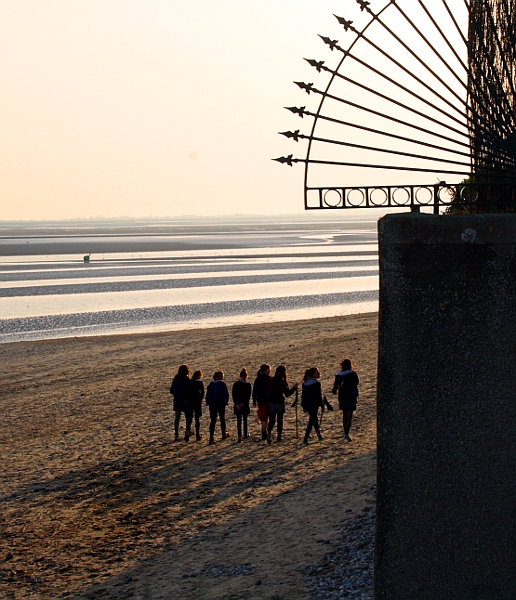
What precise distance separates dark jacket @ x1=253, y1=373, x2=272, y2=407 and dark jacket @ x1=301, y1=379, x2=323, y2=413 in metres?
0.85

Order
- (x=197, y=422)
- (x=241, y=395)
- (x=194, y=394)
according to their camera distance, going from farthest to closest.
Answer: (x=197, y=422) → (x=194, y=394) → (x=241, y=395)

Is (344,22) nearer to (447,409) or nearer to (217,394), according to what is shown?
(447,409)

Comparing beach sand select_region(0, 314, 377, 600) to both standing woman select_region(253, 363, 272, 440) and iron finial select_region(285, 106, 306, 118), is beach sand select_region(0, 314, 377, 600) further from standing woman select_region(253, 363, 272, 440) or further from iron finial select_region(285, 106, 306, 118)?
iron finial select_region(285, 106, 306, 118)

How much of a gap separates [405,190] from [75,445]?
1051 cm

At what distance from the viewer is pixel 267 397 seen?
15312 mm

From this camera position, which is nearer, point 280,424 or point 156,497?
point 156,497

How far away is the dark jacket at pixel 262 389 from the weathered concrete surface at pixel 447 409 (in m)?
8.36

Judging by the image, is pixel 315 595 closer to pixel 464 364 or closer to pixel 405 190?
pixel 464 364

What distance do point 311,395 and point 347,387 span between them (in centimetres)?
63

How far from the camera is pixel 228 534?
36.3 feet

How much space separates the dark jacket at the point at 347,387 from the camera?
14648 mm

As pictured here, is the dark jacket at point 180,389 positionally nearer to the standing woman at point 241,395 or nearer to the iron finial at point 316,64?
the standing woman at point 241,395

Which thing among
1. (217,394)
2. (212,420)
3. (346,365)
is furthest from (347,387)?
(212,420)

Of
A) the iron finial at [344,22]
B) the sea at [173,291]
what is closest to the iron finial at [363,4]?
the iron finial at [344,22]
